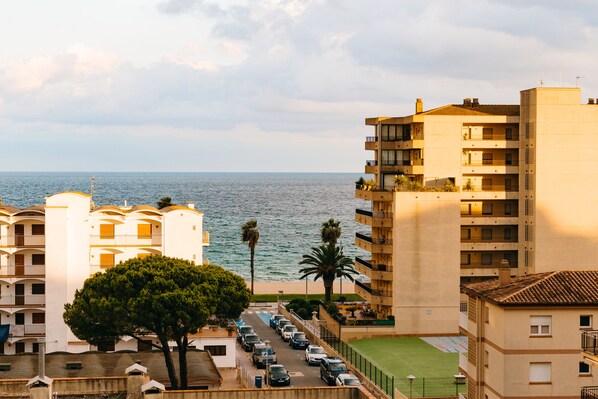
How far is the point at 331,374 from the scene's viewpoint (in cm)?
6988

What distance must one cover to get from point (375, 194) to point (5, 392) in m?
53.4

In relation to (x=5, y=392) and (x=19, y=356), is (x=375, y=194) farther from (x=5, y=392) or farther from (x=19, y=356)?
(x=5, y=392)

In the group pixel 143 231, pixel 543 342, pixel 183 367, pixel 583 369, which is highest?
pixel 143 231

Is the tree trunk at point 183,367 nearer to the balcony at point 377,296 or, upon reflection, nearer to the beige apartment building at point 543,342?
the beige apartment building at point 543,342

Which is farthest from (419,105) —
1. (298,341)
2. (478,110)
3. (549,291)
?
(549,291)

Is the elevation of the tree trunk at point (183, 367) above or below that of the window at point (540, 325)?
below

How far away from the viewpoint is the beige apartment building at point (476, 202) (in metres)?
88.9

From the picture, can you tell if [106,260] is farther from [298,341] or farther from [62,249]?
[298,341]

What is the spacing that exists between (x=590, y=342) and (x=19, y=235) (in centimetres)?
5145

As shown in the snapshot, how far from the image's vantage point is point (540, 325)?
1860 inches


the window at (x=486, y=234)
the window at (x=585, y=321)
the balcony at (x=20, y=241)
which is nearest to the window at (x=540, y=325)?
the window at (x=585, y=321)

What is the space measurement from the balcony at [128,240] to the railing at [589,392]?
146 feet

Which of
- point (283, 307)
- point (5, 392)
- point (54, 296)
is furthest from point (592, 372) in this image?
point (283, 307)

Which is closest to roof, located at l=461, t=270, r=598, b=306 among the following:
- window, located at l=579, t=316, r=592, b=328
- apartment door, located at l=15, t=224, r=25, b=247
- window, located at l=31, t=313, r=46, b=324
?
window, located at l=579, t=316, r=592, b=328
